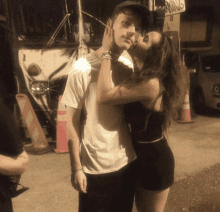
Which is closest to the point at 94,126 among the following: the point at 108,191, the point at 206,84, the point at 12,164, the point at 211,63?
the point at 108,191

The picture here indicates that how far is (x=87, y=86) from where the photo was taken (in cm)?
172

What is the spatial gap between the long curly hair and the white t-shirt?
12.1 inches

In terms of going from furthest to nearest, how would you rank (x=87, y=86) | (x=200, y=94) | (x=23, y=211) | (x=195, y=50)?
(x=195, y=50)
(x=200, y=94)
(x=23, y=211)
(x=87, y=86)

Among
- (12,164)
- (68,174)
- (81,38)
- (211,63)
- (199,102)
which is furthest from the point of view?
(199,102)

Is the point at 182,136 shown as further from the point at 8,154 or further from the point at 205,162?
the point at 8,154

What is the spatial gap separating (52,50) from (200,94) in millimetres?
5429

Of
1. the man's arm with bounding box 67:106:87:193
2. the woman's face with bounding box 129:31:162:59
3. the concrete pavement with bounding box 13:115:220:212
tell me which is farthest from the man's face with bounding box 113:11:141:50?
the concrete pavement with bounding box 13:115:220:212

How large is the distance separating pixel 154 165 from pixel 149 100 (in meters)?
0.44

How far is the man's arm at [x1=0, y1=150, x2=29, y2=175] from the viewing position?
1324 millimetres

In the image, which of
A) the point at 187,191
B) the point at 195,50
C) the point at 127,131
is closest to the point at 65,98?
the point at 127,131

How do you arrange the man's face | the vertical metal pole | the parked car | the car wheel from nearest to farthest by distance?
the man's face < the vertical metal pole < the parked car < the car wheel

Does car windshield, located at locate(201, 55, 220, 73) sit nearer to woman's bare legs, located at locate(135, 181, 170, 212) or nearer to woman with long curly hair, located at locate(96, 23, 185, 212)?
woman with long curly hair, located at locate(96, 23, 185, 212)

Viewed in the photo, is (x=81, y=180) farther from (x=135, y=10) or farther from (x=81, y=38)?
(x=81, y=38)

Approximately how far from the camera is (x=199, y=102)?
→ 352 inches
